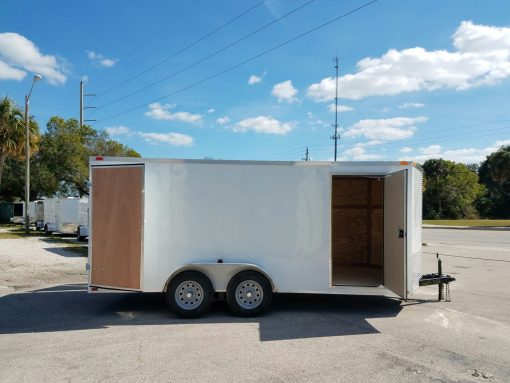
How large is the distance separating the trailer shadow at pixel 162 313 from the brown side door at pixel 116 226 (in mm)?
658

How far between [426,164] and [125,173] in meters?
67.5

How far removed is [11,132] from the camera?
2983 cm

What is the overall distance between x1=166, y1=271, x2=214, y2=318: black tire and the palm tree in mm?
26680

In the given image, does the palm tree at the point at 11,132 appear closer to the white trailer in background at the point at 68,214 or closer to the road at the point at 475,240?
the white trailer in background at the point at 68,214

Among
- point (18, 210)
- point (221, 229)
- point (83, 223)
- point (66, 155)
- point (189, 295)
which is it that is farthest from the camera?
point (18, 210)

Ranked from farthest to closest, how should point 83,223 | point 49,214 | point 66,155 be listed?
point 66,155 → point 49,214 → point 83,223

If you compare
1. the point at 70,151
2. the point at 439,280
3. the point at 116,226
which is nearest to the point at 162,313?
the point at 116,226

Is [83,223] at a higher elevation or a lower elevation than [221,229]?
lower

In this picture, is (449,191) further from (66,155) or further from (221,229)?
(221,229)

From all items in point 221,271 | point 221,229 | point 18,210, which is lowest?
point 221,271

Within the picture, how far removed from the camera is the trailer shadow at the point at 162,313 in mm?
6871

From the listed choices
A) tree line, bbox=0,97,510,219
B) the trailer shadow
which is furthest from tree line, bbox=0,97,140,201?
the trailer shadow

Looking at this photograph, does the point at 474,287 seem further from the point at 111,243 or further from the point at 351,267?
Answer: the point at 111,243

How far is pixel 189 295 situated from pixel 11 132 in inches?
1067
